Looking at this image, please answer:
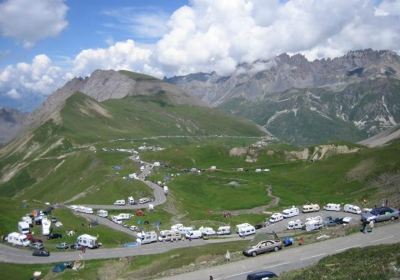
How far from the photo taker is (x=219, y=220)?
15088 centimetres

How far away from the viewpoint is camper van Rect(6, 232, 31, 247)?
4525 inches

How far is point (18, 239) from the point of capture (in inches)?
4545

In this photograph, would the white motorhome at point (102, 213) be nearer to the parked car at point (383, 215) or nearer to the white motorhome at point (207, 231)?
the white motorhome at point (207, 231)

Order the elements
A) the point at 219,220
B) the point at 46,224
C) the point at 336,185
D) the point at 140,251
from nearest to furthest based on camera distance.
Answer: the point at 140,251
the point at 46,224
the point at 219,220
the point at 336,185

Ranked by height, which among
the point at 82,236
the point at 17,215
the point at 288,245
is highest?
the point at 17,215

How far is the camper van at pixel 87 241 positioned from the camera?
Answer: 115000 millimetres

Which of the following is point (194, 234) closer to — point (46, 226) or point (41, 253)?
point (46, 226)

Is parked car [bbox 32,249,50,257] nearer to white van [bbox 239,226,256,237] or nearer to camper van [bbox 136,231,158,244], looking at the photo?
camper van [bbox 136,231,158,244]

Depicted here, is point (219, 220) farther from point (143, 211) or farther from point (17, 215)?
point (17, 215)

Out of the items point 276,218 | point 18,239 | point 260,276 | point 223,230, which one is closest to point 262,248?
point 260,276

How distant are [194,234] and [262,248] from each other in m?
58.7

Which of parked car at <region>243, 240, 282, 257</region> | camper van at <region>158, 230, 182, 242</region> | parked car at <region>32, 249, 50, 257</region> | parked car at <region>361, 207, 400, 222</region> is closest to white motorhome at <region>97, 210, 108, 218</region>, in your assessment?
camper van at <region>158, 230, 182, 242</region>

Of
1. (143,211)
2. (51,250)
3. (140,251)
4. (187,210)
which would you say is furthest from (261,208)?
(51,250)

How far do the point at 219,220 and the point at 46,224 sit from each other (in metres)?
52.4
